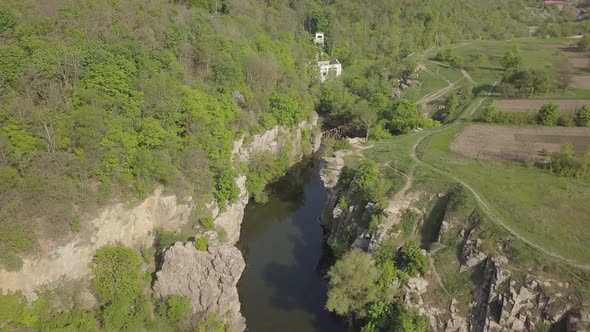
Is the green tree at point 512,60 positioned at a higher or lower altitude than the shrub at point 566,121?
higher

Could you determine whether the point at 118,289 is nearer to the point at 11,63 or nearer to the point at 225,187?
the point at 225,187

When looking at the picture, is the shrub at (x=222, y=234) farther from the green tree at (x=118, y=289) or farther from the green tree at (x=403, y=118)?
the green tree at (x=403, y=118)

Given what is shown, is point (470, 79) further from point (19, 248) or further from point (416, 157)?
point (19, 248)

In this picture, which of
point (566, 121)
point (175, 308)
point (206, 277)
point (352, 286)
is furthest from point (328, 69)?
point (175, 308)

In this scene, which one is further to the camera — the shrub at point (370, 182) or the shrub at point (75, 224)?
the shrub at point (370, 182)

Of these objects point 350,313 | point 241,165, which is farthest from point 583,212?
point 241,165

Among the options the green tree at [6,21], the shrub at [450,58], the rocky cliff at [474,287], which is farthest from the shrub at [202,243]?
the shrub at [450,58]
